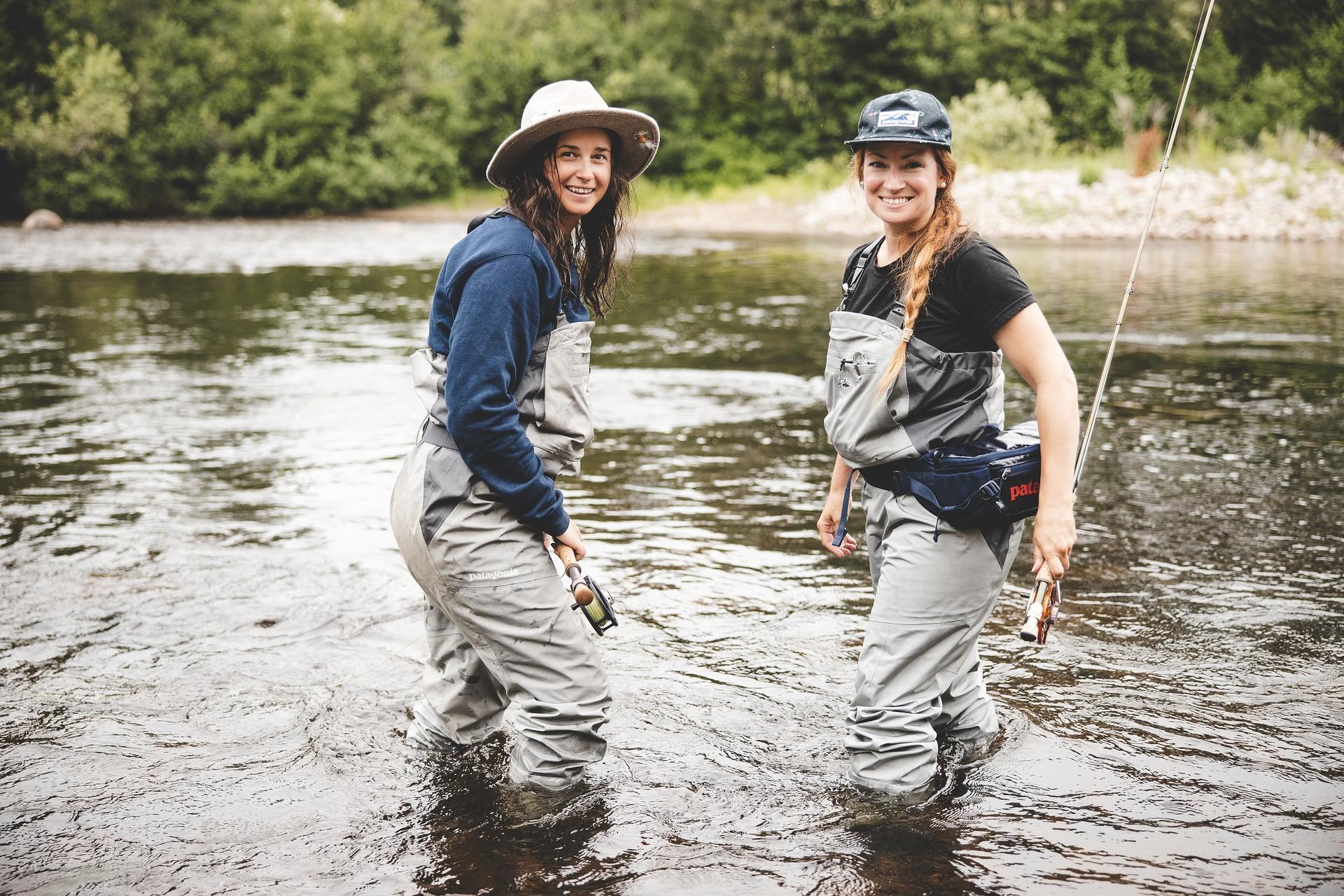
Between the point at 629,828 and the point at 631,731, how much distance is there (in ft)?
2.22

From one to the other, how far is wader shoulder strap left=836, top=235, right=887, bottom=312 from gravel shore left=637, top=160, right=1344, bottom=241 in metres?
17.9

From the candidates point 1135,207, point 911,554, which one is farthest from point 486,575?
point 1135,207

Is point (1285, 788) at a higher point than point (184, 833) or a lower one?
higher

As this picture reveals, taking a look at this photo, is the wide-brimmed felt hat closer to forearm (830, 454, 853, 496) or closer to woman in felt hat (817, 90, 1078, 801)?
woman in felt hat (817, 90, 1078, 801)

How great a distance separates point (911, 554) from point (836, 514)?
2.12 feet

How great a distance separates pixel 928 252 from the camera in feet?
10.5

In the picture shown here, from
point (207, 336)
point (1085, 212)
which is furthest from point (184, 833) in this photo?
point (1085, 212)

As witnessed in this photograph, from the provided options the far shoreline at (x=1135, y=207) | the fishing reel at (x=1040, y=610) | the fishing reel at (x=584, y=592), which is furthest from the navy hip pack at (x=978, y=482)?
the far shoreline at (x=1135, y=207)

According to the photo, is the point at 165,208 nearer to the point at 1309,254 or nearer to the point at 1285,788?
the point at 1309,254

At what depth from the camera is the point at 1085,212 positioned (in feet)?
84.7

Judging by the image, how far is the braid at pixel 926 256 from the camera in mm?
3199

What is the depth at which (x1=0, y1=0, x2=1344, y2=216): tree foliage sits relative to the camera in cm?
3603

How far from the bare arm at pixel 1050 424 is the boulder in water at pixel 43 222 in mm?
34989

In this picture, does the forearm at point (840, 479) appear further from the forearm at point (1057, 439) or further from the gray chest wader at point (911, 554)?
the forearm at point (1057, 439)
